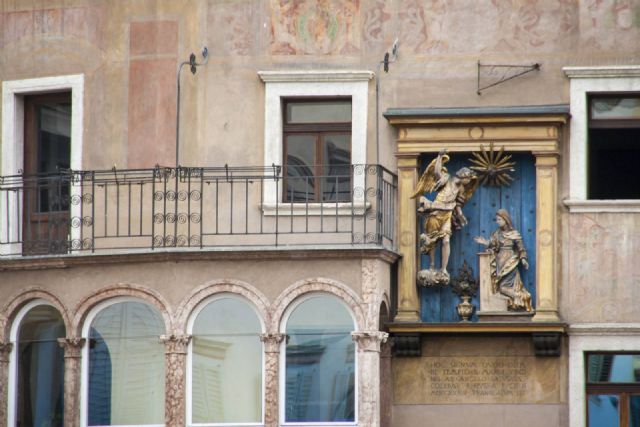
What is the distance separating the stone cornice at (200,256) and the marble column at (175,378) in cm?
107

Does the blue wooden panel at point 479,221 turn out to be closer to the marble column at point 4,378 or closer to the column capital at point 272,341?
the column capital at point 272,341

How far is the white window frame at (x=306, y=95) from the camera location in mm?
30734

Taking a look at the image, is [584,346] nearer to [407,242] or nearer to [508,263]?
[508,263]

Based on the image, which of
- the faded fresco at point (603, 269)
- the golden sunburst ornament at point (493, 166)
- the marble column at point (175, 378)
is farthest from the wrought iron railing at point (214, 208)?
the faded fresco at point (603, 269)

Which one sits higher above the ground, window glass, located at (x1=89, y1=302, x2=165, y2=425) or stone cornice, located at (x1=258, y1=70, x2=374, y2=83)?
stone cornice, located at (x1=258, y1=70, x2=374, y2=83)

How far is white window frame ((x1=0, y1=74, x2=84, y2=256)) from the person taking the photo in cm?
3152

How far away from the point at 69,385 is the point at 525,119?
7.01 meters

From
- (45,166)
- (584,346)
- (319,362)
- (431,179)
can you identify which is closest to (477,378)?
(584,346)

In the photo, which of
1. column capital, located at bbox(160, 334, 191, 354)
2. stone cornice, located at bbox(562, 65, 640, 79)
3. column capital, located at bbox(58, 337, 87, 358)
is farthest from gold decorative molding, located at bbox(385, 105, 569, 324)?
column capital, located at bbox(58, 337, 87, 358)

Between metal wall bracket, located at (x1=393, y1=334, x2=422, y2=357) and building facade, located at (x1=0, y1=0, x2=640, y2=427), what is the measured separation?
0.10ft

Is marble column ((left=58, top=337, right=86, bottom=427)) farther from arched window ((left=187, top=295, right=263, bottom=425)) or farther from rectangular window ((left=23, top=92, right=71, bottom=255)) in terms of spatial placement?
rectangular window ((left=23, top=92, right=71, bottom=255))

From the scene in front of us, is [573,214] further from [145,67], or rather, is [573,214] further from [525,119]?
[145,67]

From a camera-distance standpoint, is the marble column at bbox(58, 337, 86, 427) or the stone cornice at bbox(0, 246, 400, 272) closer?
the stone cornice at bbox(0, 246, 400, 272)

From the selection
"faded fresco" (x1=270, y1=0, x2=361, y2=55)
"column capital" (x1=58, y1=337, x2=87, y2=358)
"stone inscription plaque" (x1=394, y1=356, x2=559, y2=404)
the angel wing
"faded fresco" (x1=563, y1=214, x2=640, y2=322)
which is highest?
"faded fresco" (x1=270, y1=0, x2=361, y2=55)
